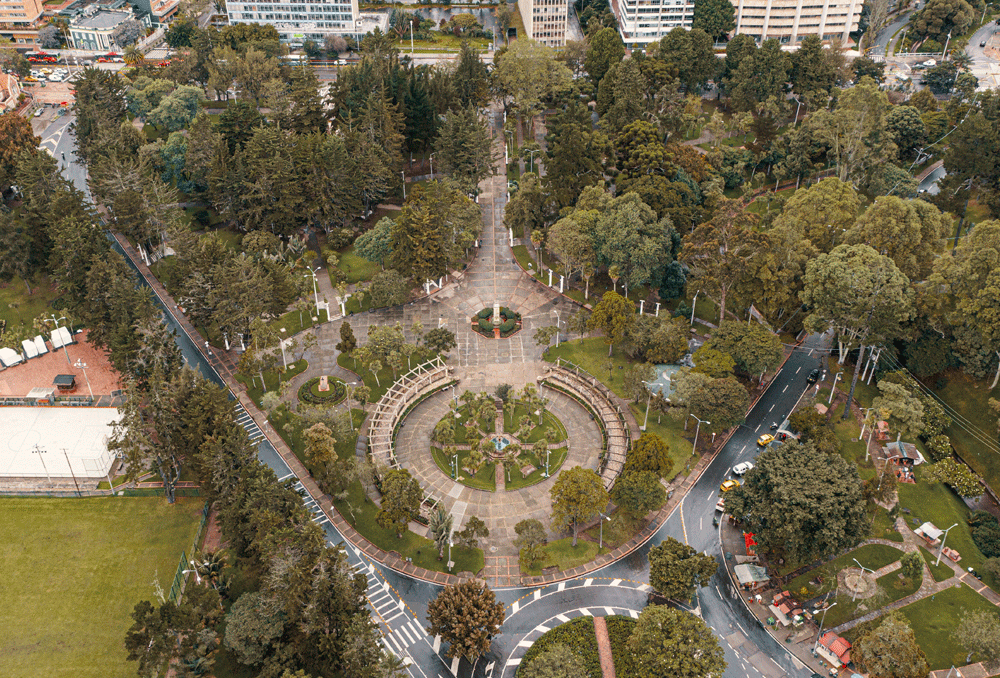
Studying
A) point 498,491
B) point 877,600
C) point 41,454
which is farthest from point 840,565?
point 41,454

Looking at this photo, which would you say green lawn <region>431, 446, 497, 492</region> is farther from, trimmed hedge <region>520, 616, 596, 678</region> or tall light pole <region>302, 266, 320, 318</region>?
tall light pole <region>302, 266, 320, 318</region>

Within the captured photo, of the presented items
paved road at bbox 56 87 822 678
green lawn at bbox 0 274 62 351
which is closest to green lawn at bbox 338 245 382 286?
paved road at bbox 56 87 822 678

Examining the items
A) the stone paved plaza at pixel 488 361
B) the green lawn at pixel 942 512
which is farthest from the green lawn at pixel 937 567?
the stone paved plaza at pixel 488 361

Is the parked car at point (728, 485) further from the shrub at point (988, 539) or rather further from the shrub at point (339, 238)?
the shrub at point (339, 238)

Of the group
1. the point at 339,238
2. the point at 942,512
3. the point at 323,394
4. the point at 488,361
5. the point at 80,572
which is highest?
the point at 339,238

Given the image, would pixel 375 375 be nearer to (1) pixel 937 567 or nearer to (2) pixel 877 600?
(2) pixel 877 600

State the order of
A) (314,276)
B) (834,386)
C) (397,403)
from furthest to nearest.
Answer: (314,276)
(834,386)
(397,403)
